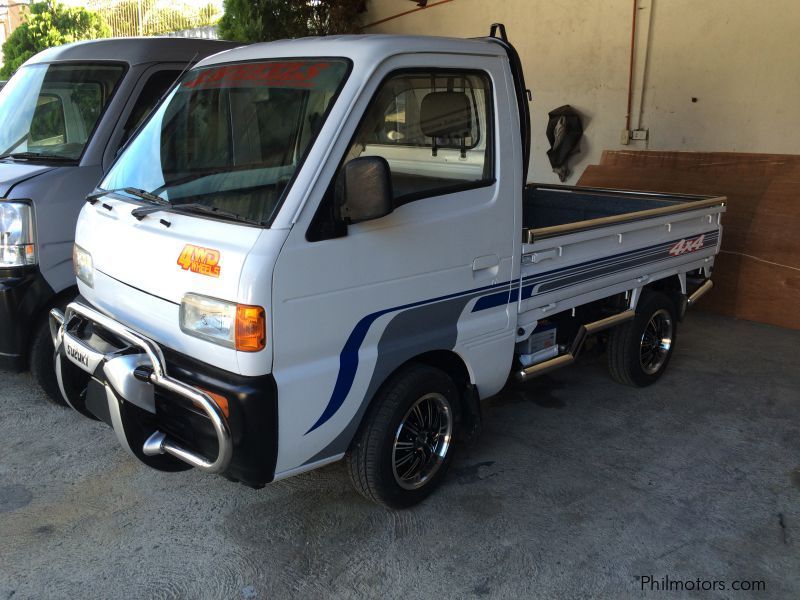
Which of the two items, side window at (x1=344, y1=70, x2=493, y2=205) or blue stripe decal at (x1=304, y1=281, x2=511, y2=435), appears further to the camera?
side window at (x1=344, y1=70, x2=493, y2=205)

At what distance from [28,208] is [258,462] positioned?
2.31m

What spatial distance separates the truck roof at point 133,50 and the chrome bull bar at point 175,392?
2.27 metres

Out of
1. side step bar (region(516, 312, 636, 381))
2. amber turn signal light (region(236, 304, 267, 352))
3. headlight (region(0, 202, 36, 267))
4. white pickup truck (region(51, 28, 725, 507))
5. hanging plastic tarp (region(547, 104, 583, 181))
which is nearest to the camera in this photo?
amber turn signal light (region(236, 304, 267, 352))

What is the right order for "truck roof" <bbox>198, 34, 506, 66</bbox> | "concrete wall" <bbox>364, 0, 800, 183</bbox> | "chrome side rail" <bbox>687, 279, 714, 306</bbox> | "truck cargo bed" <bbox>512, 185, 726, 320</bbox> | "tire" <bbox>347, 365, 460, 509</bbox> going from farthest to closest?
1. "concrete wall" <bbox>364, 0, 800, 183</bbox>
2. "chrome side rail" <bbox>687, 279, 714, 306</bbox>
3. "truck cargo bed" <bbox>512, 185, 726, 320</bbox>
4. "tire" <bbox>347, 365, 460, 509</bbox>
5. "truck roof" <bbox>198, 34, 506, 66</bbox>

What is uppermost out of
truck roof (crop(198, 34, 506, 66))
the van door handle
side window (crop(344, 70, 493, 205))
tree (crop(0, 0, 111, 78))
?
tree (crop(0, 0, 111, 78))

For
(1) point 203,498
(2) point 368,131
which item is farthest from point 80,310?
(2) point 368,131

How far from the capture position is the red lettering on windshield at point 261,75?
2973 millimetres

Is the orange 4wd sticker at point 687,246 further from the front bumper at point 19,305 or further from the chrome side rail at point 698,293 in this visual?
the front bumper at point 19,305

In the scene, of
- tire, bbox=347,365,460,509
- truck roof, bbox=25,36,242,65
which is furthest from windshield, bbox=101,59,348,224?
truck roof, bbox=25,36,242,65

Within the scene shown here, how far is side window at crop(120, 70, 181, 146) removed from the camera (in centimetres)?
450

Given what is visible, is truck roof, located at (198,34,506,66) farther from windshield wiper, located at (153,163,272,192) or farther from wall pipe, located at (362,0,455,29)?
wall pipe, located at (362,0,455,29)

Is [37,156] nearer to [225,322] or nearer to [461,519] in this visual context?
[225,322]

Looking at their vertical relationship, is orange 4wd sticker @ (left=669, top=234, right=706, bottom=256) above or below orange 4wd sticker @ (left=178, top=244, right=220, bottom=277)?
below

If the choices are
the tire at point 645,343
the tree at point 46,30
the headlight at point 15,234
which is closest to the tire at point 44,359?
the headlight at point 15,234
